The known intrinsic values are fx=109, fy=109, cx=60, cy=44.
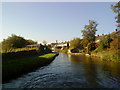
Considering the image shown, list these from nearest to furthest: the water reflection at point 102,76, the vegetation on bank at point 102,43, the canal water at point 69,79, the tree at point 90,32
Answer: the canal water at point 69,79 < the water reflection at point 102,76 < the vegetation on bank at point 102,43 < the tree at point 90,32

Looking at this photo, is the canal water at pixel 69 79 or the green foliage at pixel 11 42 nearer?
the canal water at pixel 69 79

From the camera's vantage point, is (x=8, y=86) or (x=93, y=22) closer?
(x=8, y=86)

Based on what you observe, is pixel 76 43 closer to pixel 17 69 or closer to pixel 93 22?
pixel 93 22

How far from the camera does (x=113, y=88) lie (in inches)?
402

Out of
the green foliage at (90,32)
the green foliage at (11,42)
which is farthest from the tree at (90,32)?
the green foliage at (11,42)

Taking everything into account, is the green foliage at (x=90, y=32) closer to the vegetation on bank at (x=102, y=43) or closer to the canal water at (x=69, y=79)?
the vegetation on bank at (x=102, y=43)

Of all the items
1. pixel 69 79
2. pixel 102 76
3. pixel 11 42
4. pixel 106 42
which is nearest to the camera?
pixel 69 79

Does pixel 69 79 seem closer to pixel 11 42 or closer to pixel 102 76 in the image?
pixel 102 76

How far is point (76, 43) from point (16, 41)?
39800 mm

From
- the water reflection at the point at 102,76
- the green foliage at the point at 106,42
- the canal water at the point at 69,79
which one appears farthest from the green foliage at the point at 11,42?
the green foliage at the point at 106,42

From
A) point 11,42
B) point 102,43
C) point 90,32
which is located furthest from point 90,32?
point 11,42

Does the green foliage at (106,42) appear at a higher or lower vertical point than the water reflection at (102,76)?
higher

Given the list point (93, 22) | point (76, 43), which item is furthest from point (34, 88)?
point (76, 43)

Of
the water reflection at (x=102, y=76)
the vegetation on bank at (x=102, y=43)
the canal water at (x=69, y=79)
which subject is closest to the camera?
the canal water at (x=69, y=79)
